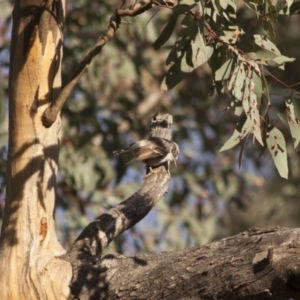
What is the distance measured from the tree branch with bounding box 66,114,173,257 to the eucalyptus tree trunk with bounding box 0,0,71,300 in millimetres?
81

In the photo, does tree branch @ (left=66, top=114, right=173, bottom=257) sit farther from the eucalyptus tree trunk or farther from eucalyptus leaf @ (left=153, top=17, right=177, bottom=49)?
eucalyptus leaf @ (left=153, top=17, right=177, bottom=49)

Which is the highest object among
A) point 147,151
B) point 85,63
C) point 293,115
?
point 85,63

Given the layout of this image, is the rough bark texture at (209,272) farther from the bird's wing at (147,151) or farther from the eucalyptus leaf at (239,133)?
the bird's wing at (147,151)

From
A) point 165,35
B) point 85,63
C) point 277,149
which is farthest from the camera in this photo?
point 165,35

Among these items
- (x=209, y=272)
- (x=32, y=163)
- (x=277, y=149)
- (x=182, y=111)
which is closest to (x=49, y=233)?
(x=32, y=163)

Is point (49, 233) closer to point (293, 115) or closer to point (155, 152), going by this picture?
point (155, 152)

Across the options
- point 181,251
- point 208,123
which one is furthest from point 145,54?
point 181,251

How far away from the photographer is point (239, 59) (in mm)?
2830

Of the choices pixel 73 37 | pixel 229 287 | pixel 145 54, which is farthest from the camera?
pixel 145 54

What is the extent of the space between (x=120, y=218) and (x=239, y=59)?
641mm

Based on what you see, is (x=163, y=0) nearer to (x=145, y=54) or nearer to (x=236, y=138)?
(x=236, y=138)

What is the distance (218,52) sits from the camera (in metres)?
2.96

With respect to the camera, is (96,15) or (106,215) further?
(96,15)

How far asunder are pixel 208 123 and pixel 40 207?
13.5ft
